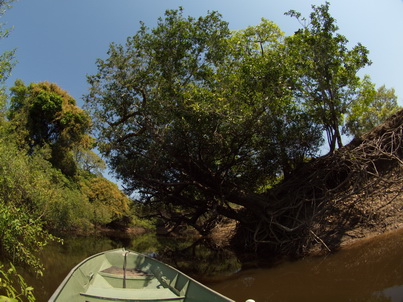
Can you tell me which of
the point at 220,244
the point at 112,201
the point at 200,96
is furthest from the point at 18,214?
the point at 112,201

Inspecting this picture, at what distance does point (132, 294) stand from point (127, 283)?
1.29 metres

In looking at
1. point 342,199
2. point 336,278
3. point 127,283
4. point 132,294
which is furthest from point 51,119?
point 336,278

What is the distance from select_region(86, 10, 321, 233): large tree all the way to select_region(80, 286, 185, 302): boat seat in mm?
7473

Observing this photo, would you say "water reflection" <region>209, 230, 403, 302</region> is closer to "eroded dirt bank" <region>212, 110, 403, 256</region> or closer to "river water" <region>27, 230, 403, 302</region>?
"river water" <region>27, 230, 403, 302</region>

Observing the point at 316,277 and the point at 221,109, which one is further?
the point at 221,109

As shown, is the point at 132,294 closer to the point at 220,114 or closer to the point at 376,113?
the point at 220,114

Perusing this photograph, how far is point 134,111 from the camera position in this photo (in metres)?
14.4

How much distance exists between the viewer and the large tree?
12727 mm

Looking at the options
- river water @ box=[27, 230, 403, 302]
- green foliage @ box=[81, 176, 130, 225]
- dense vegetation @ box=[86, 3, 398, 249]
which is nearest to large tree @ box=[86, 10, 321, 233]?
dense vegetation @ box=[86, 3, 398, 249]

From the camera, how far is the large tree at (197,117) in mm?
12727

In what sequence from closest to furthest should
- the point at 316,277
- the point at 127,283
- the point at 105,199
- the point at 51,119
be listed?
the point at 127,283, the point at 316,277, the point at 51,119, the point at 105,199

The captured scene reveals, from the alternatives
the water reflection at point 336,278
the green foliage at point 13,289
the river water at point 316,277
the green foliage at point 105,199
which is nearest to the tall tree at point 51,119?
the green foliage at point 105,199

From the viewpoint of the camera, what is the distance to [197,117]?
490 inches

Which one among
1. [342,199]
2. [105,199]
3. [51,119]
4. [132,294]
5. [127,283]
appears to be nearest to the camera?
[132,294]
